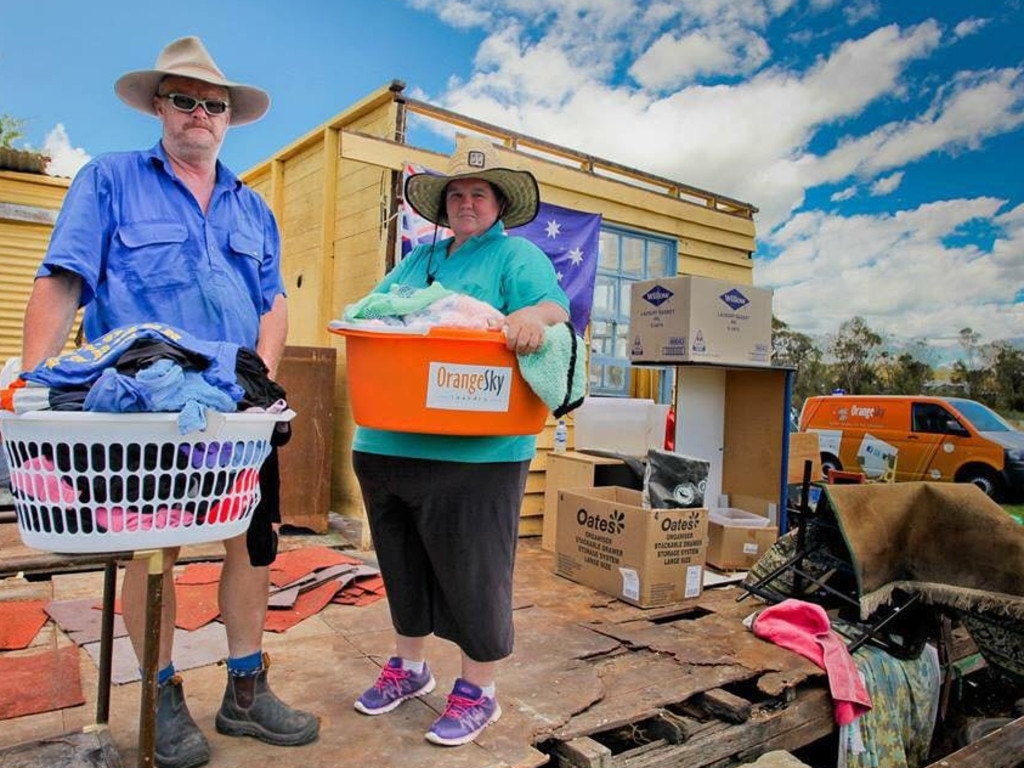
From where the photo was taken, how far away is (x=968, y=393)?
896 inches

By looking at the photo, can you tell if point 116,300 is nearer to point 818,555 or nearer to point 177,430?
point 177,430

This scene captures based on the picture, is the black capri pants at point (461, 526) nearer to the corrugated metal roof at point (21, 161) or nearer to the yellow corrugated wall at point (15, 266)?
the yellow corrugated wall at point (15, 266)

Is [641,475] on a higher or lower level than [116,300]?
lower

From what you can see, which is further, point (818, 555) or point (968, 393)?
point (968, 393)

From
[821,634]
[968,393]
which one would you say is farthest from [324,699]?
[968,393]

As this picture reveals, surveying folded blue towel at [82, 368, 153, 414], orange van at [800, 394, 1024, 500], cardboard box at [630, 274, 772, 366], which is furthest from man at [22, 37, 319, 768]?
orange van at [800, 394, 1024, 500]

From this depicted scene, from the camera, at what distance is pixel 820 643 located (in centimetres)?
332

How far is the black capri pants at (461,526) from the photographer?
211 centimetres

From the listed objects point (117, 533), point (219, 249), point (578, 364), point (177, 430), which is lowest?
point (117, 533)

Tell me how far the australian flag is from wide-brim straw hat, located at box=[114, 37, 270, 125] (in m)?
3.88

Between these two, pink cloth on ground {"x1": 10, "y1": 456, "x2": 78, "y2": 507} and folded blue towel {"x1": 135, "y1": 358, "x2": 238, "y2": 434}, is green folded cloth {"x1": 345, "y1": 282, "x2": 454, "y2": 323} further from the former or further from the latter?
pink cloth on ground {"x1": 10, "y1": 456, "x2": 78, "y2": 507}

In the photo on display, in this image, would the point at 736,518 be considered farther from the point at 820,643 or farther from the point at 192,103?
the point at 192,103

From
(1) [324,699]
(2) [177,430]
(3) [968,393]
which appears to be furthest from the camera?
(3) [968,393]

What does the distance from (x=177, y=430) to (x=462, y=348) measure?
0.78 meters
